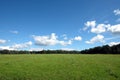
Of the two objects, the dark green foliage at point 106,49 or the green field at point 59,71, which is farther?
the dark green foliage at point 106,49

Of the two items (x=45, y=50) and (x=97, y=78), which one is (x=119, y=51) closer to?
(x=45, y=50)

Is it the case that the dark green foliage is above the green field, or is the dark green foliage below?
above

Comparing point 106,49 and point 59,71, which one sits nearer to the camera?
point 59,71

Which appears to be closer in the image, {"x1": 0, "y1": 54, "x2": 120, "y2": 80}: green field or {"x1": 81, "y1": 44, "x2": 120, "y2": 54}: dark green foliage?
{"x1": 0, "y1": 54, "x2": 120, "y2": 80}: green field

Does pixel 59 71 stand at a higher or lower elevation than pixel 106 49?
lower

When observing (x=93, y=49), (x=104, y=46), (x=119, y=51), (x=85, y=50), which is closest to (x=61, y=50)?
(x=85, y=50)

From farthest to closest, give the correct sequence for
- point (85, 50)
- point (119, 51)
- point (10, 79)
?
point (85, 50), point (119, 51), point (10, 79)

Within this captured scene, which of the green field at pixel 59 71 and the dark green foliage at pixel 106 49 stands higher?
the dark green foliage at pixel 106 49

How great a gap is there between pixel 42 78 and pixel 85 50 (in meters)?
153

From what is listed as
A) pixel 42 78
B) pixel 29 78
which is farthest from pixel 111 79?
pixel 29 78

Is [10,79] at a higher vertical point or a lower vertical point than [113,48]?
lower

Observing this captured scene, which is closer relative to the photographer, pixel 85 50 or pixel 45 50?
pixel 85 50

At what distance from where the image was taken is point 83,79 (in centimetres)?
1973

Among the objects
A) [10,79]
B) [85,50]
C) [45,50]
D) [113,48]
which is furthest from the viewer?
[45,50]
